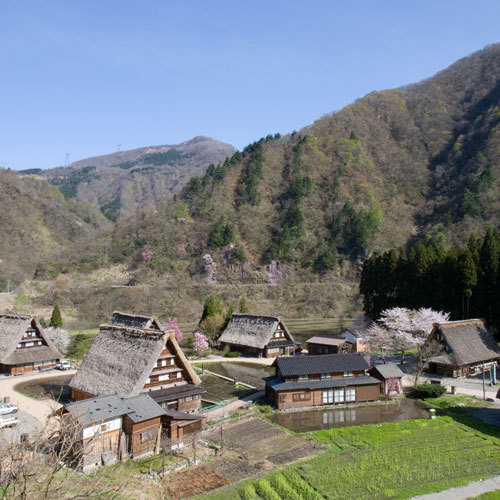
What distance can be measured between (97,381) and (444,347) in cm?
2484

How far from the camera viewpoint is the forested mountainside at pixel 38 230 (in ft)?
261

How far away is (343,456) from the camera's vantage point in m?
18.8

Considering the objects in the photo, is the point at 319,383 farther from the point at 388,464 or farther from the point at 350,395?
the point at 388,464

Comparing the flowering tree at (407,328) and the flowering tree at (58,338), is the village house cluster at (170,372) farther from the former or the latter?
the flowering tree at (58,338)

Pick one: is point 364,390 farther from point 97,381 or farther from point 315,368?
point 97,381

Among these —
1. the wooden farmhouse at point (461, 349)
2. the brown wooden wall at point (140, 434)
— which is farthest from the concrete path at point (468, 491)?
the wooden farmhouse at point (461, 349)

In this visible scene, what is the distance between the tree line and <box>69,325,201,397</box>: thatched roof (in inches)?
1074

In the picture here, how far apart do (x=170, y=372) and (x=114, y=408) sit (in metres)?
5.38

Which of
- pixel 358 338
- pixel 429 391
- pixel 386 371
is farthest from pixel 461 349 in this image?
pixel 358 338

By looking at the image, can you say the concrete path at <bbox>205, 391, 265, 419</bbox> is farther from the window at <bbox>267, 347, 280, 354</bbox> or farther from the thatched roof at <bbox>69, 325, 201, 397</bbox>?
the window at <bbox>267, 347, 280, 354</bbox>

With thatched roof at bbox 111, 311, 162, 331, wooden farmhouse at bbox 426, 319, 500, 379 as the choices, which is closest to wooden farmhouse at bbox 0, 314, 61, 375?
thatched roof at bbox 111, 311, 162, 331

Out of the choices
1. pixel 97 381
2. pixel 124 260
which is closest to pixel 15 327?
pixel 97 381

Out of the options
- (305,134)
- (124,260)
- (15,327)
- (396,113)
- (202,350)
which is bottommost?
(202,350)

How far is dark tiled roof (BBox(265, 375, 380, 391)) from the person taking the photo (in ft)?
84.8
